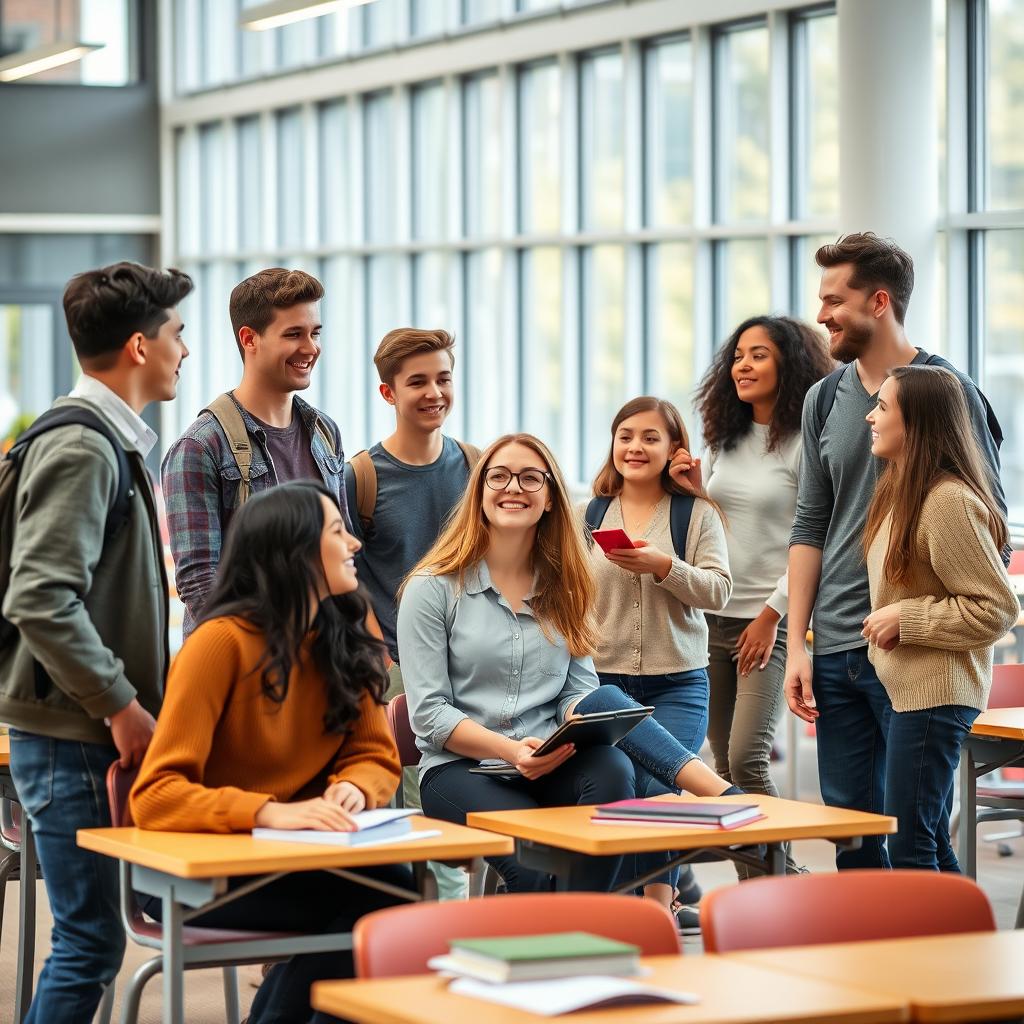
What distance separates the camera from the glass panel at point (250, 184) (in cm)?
1333

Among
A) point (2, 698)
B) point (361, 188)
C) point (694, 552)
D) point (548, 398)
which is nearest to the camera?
point (2, 698)

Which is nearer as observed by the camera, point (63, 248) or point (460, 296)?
point (460, 296)

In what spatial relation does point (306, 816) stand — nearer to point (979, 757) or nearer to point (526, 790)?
point (526, 790)

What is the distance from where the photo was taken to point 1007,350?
8.32 m

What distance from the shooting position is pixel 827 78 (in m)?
8.95

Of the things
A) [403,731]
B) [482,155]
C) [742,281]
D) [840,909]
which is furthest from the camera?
[482,155]

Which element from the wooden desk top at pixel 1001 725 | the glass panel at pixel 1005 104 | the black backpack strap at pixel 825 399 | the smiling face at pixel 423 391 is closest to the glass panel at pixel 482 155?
the glass panel at pixel 1005 104

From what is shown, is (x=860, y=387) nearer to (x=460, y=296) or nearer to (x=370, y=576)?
(x=370, y=576)

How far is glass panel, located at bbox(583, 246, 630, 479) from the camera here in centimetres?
1045

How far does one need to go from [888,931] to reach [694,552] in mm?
2055

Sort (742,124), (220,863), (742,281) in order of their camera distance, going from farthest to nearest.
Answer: (742,281), (742,124), (220,863)

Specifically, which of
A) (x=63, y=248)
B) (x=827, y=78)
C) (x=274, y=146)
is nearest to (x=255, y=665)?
(x=827, y=78)

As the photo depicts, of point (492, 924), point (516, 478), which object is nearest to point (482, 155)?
point (516, 478)

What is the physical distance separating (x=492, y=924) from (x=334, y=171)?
416 inches
